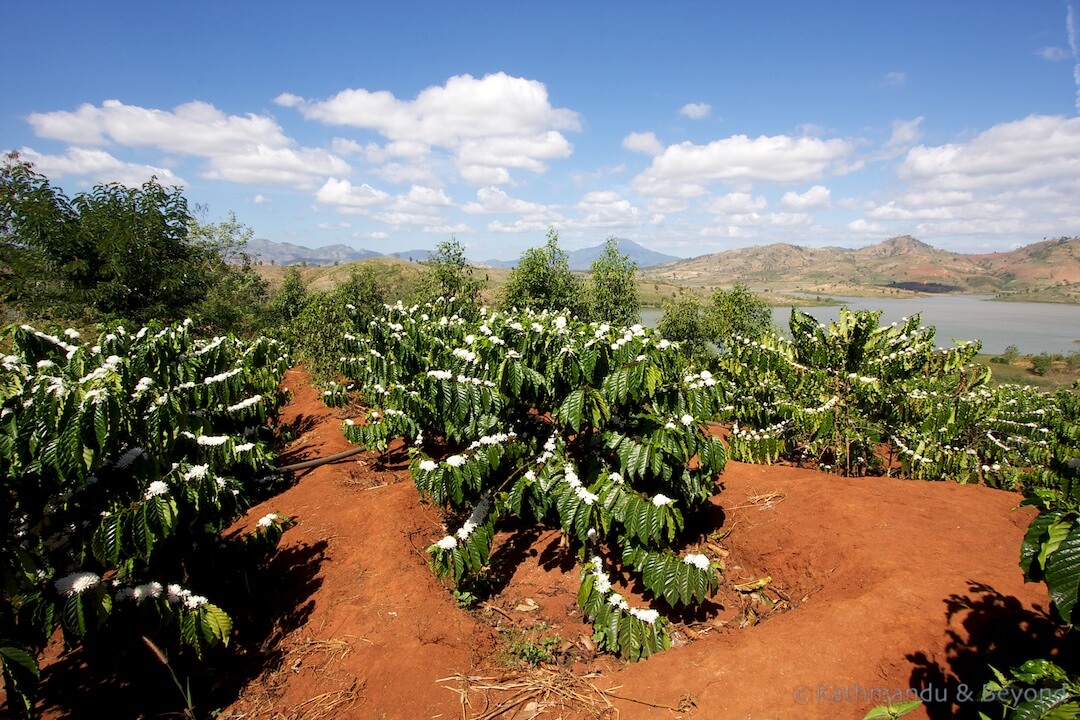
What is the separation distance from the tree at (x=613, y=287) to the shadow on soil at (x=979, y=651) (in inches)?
970

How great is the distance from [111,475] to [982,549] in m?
7.14

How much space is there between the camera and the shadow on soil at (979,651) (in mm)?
2965

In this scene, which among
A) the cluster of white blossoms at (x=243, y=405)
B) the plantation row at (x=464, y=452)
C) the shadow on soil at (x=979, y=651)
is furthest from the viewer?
the cluster of white blossoms at (x=243, y=405)

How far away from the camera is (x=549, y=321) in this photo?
18.2ft

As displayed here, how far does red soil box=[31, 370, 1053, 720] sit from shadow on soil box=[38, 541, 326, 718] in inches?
5.4

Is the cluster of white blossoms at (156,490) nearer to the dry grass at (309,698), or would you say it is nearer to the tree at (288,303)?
the dry grass at (309,698)

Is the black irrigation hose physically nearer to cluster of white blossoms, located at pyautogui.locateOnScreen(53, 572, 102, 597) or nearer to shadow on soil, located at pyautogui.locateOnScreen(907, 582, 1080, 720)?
cluster of white blossoms, located at pyautogui.locateOnScreen(53, 572, 102, 597)

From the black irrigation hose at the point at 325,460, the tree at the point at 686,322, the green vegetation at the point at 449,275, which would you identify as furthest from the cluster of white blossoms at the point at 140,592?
the tree at the point at 686,322

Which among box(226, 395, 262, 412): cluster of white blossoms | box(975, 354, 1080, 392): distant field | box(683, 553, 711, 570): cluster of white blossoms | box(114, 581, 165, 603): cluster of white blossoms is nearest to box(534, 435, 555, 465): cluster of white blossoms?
box(683, 553, 711, 570): cluster of white blossoms

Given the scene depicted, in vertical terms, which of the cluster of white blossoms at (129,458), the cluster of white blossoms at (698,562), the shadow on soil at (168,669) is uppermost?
the cluster of white blossoms at (129,458)

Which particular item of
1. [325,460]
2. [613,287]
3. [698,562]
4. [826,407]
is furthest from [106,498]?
[613,287]

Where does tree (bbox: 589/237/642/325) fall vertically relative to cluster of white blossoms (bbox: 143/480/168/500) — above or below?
above

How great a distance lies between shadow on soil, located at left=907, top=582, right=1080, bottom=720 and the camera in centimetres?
296

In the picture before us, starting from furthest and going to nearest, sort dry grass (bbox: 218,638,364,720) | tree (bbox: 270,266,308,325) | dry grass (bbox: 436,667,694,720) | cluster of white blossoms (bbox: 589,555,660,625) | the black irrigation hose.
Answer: tree (bbox: 270,266,308,325) → the black irrigation hose → cluster of white blossoms (bbox: 589,555,660,625) → dry grass (bbox: 218,638,364,720) → dry grass (bbox: 436,667,694,720)
